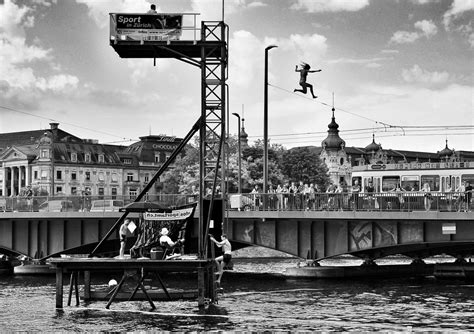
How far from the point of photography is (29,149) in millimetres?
178125

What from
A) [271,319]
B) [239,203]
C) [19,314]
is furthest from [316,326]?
[239,203]

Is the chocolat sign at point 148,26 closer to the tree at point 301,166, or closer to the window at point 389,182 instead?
the window at point 389,182

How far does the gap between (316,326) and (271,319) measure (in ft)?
8.53

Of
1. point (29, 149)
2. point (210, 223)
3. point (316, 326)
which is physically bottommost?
point (316, 326)

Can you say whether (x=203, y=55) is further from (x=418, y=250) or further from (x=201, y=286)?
(x=418, y=250)

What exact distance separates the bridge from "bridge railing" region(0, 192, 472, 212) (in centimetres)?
17

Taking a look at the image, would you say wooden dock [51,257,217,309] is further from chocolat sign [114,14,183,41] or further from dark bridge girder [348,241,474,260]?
dark bridge girder [348,241,474,260]

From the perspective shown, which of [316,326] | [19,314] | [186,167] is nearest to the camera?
[316,326]

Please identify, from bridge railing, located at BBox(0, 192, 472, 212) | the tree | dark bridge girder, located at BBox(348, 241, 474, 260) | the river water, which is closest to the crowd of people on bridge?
bridge railing, located at BBox(0, 192, 472, 212)

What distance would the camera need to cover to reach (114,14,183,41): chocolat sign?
4400 cm

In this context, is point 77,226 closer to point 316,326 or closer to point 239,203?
point 239,203

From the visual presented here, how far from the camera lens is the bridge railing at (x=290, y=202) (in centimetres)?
5416

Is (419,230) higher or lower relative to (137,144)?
lower

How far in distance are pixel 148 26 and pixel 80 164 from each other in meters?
135
